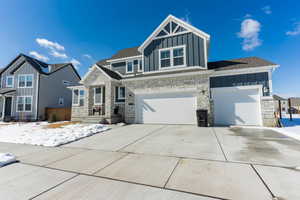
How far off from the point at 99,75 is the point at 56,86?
984 centimetres

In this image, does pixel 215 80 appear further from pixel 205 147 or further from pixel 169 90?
pixel 205 147

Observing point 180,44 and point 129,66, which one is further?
point 129,66

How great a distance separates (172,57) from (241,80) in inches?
213

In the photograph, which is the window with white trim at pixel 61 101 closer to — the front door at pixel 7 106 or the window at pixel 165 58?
the front door at pixel 7 106

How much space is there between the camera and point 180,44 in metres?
10.9

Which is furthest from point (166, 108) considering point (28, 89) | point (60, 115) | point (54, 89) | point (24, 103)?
point (24, 103)

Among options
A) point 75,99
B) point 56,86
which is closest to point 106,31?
point 75,99

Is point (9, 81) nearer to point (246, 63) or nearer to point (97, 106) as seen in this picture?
point (97, 106)

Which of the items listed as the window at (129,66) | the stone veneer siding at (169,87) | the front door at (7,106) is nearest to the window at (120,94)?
the stone veneer siding at (169,87)

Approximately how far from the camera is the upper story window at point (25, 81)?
1609 centimetres

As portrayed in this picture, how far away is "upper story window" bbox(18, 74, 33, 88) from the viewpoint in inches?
634

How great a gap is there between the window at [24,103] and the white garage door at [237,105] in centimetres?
2017

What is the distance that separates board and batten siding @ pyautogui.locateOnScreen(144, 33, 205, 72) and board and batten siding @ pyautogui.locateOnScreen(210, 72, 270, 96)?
172 cm

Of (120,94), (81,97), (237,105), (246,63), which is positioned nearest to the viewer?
(237,105)
